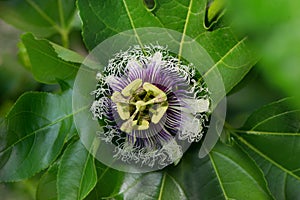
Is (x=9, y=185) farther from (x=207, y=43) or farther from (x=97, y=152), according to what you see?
(x=207, y=43)

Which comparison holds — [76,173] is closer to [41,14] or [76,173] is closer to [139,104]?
[139,104]

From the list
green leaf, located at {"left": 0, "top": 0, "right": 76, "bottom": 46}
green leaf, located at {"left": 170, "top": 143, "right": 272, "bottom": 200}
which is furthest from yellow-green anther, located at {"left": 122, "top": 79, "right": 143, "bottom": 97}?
green leaf, located at {"left": 0, "top": 0, "right": 76, "bottom": 46}

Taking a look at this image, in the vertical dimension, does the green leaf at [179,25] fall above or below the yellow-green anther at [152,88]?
above

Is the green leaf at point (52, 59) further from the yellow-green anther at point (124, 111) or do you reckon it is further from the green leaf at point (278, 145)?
the green leaf at point (278, 145)

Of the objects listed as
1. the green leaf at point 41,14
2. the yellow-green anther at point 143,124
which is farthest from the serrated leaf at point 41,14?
the yellow-green anther at point 143,124

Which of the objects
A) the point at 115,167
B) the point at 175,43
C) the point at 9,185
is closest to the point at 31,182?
the point at 9,185

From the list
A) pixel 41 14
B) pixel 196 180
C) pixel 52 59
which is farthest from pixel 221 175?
pixel 41 14
